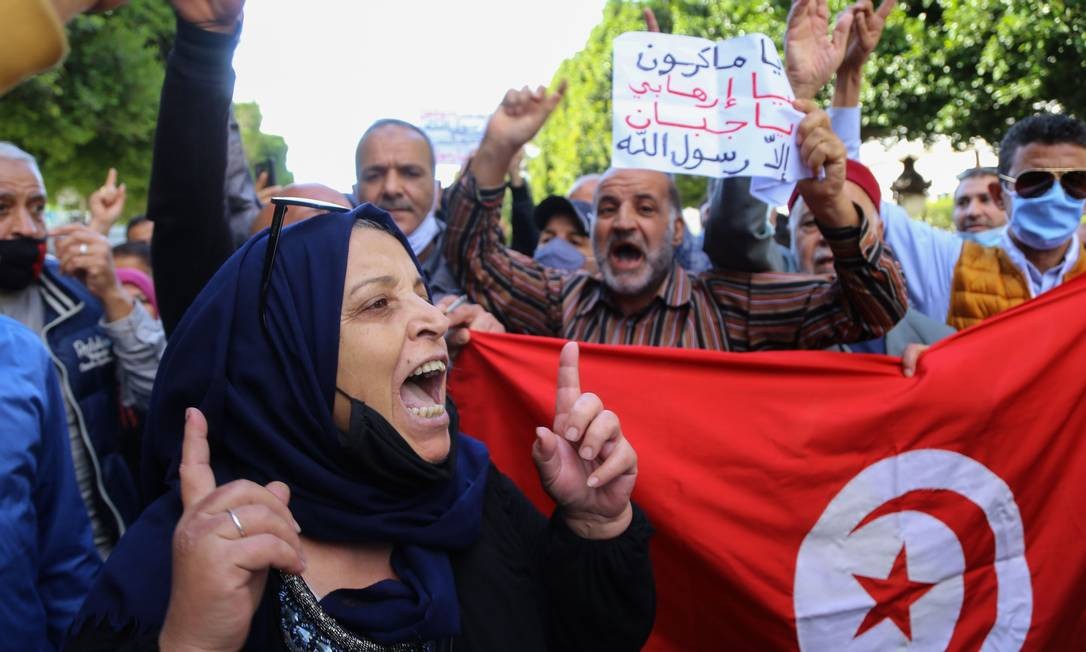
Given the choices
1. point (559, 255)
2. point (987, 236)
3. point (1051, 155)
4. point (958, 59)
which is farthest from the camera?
point (958, 59)

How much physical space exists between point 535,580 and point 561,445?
0.29 meters

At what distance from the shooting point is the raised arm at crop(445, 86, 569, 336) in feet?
10.3

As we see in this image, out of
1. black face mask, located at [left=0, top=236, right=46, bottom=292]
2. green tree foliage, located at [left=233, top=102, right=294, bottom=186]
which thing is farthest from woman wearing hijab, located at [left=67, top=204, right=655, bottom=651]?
green tree foliage, located at [left=233, top=102, right=294, bottom=186]

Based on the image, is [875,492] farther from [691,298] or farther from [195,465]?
[195,465]

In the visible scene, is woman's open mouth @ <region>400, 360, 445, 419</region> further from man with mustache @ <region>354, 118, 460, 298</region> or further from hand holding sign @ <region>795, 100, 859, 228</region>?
man with mustache @ <region>354, 118, 460, 298</region>

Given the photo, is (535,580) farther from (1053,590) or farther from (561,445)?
(1053,590)

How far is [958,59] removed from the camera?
1295 cm

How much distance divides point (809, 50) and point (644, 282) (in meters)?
0.96

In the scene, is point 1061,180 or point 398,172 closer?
point 1061,180

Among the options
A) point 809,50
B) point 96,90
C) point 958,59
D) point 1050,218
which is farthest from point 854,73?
point 96,90

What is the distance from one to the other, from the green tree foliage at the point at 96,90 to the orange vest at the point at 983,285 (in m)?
11.9

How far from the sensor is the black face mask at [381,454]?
1594 millimetres

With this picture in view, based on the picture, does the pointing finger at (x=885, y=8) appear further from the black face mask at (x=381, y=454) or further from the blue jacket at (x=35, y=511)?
the blue jacket at (x=35, y=511)

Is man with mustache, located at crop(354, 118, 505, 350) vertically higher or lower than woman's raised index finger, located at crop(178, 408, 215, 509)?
higher
